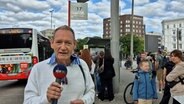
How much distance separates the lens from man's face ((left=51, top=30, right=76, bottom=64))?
9.30 ft

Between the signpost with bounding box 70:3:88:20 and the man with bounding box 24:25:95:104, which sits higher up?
the signpost with bounding box 70:3:88:20

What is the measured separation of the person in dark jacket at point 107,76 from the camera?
12602mm

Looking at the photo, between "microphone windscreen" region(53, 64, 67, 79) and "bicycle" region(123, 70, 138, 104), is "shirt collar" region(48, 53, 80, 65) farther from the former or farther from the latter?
"bicycle" region(123, 70, 138, 104)

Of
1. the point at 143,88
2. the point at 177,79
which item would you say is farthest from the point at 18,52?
the point at 177,79

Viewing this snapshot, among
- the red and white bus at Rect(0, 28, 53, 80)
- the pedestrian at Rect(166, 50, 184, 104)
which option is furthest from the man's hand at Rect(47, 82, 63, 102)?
the red and white bus at Rect(0, 28, 53, 80)

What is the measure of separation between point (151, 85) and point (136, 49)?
107m

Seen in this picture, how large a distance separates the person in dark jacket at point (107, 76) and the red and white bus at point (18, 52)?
606 centimetres

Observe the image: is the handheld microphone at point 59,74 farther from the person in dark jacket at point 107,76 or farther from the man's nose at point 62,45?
the person in dark jacket at point 107,76

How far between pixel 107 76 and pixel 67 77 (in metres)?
9.94

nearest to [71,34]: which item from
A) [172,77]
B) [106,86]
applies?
[172,77]

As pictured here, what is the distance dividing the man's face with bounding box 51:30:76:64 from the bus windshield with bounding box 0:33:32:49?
16.7 m

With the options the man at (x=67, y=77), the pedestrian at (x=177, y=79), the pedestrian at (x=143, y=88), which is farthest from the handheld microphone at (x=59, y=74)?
the pedestrian at (x=143, y=88)

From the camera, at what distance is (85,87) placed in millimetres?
2953

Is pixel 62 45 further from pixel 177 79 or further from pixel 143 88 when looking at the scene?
pixel 143 88
